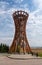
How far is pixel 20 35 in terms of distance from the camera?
152ft

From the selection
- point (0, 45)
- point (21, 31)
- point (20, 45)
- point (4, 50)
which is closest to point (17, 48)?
point (20, 45)

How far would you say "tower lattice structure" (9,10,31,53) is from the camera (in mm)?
44969

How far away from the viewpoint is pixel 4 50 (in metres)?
60.0

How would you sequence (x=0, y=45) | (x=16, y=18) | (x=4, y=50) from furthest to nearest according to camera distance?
(x=0, y=45) → (x=4, y=50) → (x=16, y=18)

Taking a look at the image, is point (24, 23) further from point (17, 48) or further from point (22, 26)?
point (17, 48)

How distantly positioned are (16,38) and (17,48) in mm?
2834

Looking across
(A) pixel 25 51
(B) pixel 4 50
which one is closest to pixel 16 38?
(A) pixel 25 51

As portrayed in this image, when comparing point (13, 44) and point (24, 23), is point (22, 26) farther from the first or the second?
point (13, 44)

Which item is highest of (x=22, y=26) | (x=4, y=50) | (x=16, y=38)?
(x=22, y=26)

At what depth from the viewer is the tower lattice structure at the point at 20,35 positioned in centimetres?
4497

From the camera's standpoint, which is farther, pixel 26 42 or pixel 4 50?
pixel 4 50

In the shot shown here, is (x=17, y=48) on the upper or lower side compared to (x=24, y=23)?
lower

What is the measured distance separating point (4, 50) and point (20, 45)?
593 inches

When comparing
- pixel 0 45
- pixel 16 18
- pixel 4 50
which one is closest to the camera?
pixel 16 18
